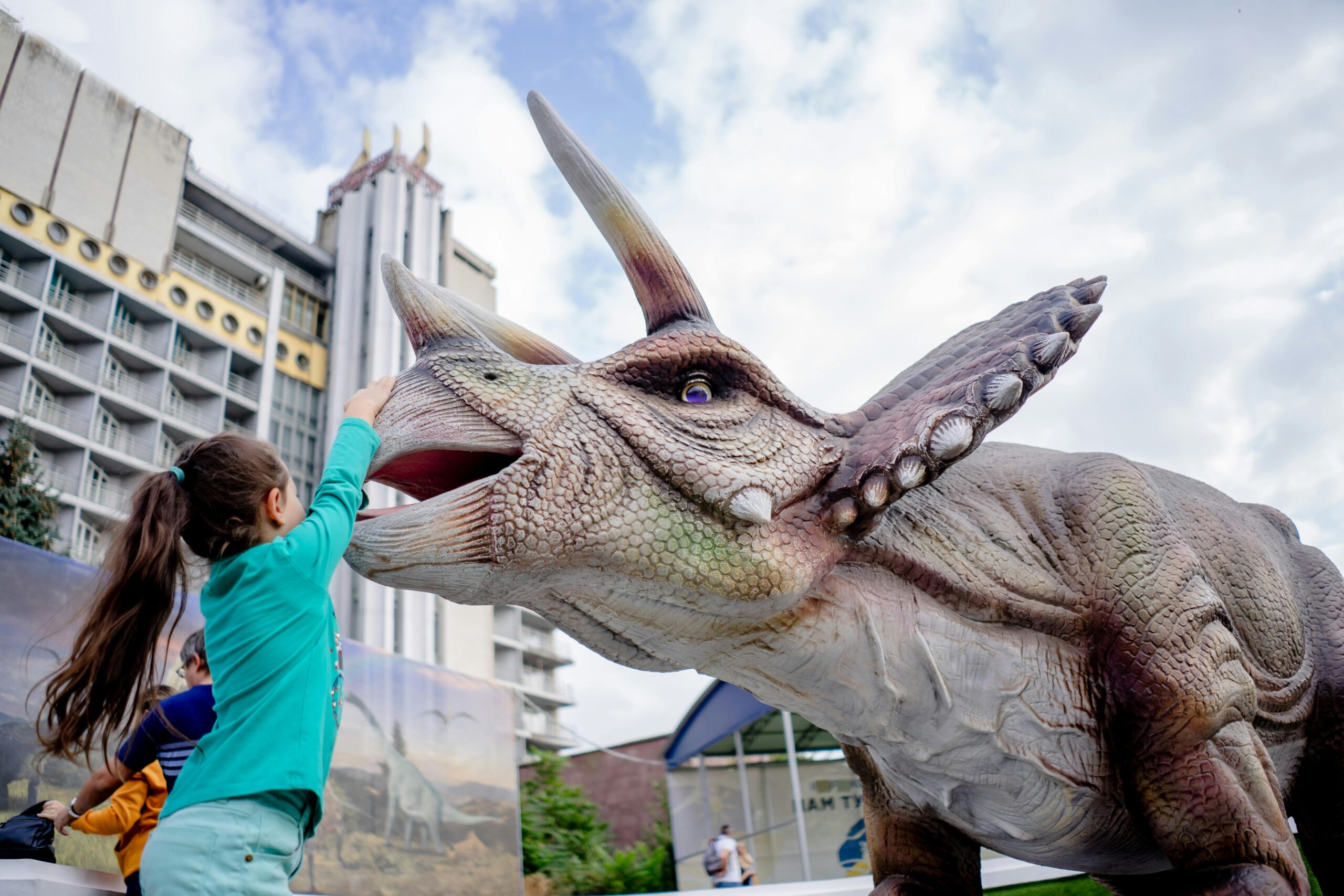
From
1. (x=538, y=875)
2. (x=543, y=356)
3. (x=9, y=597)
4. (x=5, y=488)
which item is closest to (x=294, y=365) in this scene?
(x=5, y=488)

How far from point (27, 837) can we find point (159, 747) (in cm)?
111

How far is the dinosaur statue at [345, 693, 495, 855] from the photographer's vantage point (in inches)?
351

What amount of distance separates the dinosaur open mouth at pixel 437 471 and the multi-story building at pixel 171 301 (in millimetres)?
17014

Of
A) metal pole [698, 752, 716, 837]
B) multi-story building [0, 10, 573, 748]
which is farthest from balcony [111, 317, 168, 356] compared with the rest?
metal pole [698, 752, 716, 837]

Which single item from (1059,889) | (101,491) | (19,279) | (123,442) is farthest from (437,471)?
(123,442)

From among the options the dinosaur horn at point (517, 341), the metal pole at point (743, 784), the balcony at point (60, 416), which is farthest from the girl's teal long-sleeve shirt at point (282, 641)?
the balcony at point (60, 416)

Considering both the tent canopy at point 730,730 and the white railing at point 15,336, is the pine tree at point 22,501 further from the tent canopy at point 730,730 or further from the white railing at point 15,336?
the tent canopy at point 730,730

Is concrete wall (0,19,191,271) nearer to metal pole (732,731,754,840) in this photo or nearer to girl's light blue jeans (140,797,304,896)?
metal pole (732,731,754,840)

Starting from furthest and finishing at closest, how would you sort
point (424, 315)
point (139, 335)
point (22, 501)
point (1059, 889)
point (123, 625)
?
point (139, 335) → point (22, 501) → point (1059, 889) → point (424, 315) → point (123, 625)

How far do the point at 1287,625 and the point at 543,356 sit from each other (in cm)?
201

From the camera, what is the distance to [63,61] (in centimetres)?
2183

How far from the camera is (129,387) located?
2545cm

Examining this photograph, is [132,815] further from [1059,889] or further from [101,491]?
[101,491]

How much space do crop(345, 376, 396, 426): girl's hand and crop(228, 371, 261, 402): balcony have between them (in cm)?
2955
